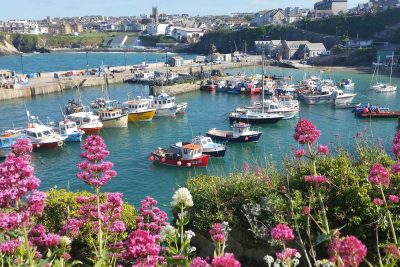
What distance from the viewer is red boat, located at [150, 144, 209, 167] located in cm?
2383

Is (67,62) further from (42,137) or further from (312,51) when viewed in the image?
(42,137)

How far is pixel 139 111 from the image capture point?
3562 centimetres

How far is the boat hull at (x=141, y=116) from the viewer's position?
3559 centimetres

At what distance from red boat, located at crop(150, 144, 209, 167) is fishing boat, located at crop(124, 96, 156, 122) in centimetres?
1152

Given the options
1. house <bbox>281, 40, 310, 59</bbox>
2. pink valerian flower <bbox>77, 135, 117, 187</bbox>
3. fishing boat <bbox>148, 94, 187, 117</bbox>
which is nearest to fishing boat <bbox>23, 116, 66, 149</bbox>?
fishing boat <bbox>148, 94, 187, 117</bbox>

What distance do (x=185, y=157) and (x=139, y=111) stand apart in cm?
1260

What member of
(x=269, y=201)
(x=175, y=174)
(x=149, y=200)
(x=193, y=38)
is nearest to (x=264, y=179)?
(x=269, y=201)

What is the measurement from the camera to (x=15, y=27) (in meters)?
169

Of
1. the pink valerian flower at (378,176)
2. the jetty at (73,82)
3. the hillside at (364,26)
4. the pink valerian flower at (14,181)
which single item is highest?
the hillside at (364,26)

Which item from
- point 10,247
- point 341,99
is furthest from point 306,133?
point 341,99

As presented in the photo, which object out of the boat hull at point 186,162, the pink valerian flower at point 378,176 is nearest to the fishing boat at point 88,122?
the boat hull at point 186,162

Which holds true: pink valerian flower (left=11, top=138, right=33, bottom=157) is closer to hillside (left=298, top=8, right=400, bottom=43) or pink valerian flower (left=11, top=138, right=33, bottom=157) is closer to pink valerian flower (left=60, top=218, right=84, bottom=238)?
pink valerian flower (left=60, top=218, right=84, bottom=238)

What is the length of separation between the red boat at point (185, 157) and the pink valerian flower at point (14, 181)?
801 inches

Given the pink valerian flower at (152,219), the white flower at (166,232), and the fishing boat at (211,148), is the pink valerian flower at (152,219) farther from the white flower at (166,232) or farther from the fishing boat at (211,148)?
the fishing boat at (211,148)
